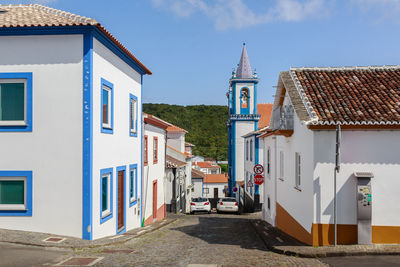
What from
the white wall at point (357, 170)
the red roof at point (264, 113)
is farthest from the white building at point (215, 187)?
the white wall at point (357, 170)

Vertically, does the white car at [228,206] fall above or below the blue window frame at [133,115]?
below

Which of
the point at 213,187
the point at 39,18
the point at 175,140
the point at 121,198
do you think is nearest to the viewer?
the point at 39,18

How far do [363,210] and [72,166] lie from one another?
25.7 feet

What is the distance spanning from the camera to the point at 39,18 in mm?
11367

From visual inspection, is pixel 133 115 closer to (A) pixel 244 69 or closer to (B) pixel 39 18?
(B) pixel 39 18

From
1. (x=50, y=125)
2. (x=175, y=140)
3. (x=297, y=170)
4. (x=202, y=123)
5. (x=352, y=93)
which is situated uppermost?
(x=202, y=123)

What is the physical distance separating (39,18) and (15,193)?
5070 mm

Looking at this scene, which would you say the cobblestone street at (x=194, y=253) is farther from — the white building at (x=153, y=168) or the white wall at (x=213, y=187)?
the white wall at (x=213, y=187)

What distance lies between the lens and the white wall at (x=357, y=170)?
10.4 m

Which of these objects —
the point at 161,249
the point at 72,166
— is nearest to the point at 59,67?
the point at 72,166

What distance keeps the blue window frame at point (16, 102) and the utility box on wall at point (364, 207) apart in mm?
9045

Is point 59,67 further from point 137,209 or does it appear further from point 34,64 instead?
point 137,209

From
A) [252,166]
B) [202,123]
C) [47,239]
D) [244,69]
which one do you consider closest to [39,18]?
[47,239]

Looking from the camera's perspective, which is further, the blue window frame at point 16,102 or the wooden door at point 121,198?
the wooden door at point 121,198
